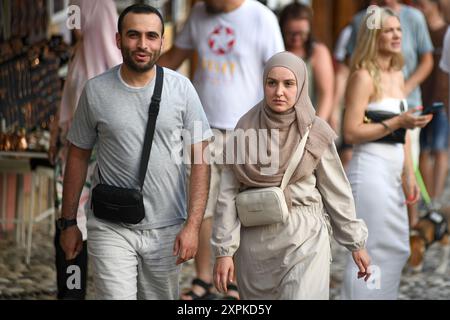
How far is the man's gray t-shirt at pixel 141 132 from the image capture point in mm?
5793

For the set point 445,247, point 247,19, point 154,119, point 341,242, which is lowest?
point 445,247

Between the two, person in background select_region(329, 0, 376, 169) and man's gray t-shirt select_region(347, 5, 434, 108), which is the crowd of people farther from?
person in background select_region(329, 0, 376, 169)

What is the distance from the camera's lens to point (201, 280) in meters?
8.38

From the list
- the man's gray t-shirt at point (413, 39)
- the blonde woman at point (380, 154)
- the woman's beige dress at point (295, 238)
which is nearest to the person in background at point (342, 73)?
the man's gray t-shirt at point (413, 39)

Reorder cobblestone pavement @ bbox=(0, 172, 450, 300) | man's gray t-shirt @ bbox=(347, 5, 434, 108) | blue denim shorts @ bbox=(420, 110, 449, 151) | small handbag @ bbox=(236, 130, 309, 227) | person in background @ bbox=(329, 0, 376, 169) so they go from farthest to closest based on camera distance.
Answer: blue denim shorts @ bbox=(420, 110, 449, 151) → person in background @ bbox=(329, 0, 376, 169) → man's gray t-shirt @ bbox=(347, 5, 434, 108) → cobblestone pavement @ bbox=(0, 172, 450, 300) → small handbag @ bbox=(236, 130, 309, 227)

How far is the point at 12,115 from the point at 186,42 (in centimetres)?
203

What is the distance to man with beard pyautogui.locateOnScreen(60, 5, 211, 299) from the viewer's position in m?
5.80

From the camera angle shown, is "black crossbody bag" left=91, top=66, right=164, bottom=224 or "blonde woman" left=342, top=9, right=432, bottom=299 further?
"blonde woman" left=342, top=9, right=432, bottom=299

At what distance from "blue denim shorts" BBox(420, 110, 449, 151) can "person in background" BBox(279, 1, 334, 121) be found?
276 centimetres

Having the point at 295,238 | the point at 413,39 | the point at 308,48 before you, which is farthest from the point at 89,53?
the point at 413,39

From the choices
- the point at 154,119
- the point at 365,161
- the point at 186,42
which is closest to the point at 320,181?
the point at 154,119

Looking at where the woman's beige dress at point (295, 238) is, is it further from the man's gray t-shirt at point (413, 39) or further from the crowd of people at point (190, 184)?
the man's gray t-shirt at point (413, 39)

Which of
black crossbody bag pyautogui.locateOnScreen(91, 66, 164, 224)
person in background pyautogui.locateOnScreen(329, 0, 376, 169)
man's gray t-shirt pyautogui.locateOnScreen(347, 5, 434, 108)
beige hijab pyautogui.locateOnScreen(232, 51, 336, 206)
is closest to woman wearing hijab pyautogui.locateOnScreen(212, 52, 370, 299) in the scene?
beige hijab pyautogui.locateOnScreen(232, 51, 336, 206)

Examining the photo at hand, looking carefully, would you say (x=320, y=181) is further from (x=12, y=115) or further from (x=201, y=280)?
(x=12, y=115)
